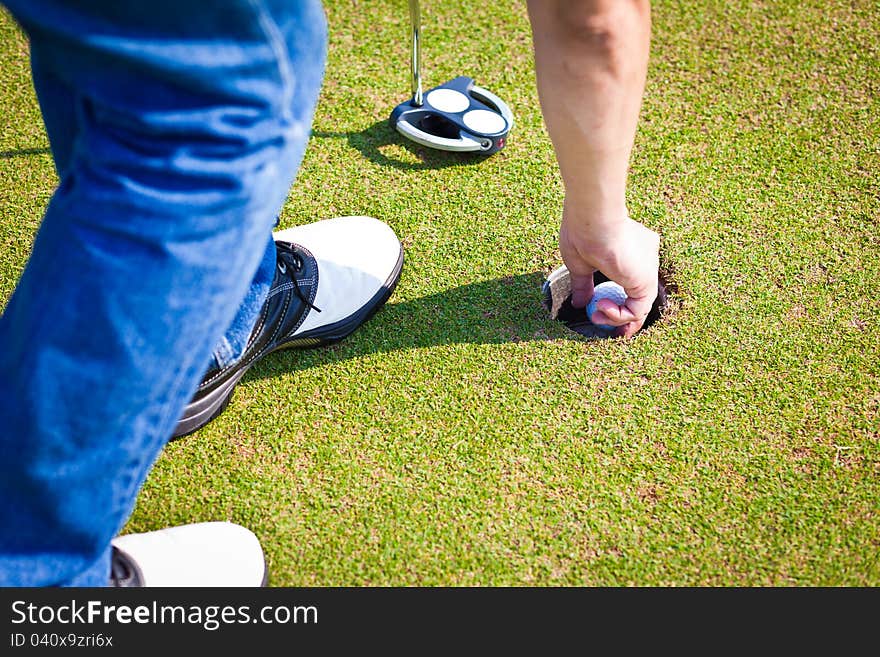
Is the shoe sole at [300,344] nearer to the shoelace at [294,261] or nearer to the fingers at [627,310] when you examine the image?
the shoelace at [294,261]

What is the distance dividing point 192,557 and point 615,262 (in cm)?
95

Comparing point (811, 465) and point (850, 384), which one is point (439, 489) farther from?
point (850, 384)

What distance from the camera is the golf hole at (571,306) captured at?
6.32ft

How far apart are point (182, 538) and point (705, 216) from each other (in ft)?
4.81

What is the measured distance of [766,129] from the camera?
2299 mm

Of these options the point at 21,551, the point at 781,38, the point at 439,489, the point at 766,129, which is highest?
the point at 781,38

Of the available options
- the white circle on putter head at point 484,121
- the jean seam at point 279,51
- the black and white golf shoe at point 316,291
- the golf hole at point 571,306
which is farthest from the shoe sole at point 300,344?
the jean seam at point 279,51

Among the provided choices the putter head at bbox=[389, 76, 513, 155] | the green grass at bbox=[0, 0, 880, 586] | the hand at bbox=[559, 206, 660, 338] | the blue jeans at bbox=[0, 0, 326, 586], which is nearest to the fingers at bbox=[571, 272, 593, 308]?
the hand at bbox=[559, 206, 660, 338]

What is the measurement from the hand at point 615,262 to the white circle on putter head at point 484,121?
0.57m

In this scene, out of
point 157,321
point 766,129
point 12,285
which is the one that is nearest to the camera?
point 157,321

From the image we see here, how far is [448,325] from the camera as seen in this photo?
187 centimetres

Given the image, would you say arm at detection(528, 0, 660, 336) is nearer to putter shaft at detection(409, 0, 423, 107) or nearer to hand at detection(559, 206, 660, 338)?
hand at detection(559, 206, 660, 338)

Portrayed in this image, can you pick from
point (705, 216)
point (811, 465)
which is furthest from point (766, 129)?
point (811, 465)

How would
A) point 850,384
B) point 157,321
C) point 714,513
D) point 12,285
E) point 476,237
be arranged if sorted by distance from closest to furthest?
1. point 157,321
2. point 714,513
3. point 850,384
4. point 12,285
5. point 476,237
